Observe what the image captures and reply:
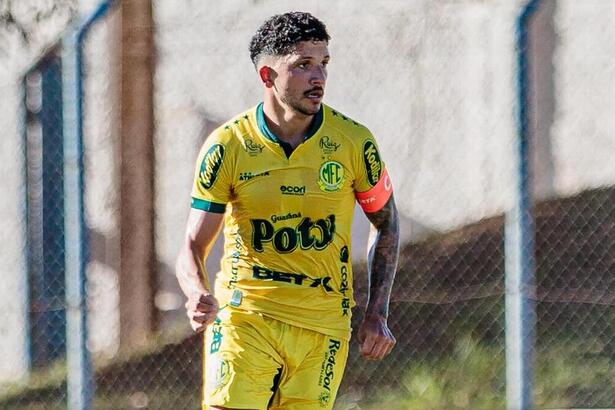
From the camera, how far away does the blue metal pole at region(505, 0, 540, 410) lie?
24.8 ft

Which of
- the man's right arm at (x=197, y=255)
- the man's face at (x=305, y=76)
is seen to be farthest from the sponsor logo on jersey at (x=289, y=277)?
the man's face at (x=305, y=76)

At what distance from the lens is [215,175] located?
205 inches

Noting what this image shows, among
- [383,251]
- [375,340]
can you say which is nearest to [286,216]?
[383,251]

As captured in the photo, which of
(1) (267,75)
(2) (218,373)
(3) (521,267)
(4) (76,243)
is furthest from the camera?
(4) (76,243)

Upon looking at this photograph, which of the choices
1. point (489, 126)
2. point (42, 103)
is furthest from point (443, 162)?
point (42, 103)

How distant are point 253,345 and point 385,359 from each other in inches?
133

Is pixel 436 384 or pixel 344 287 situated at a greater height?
pixel 344 287

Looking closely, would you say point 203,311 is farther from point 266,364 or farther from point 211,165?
point 211,165

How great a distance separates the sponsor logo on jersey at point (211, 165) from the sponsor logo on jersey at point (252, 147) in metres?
0.10

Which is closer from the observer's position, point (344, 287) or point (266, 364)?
point (266, 364)

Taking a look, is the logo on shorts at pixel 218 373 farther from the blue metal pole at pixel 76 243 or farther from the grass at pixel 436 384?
the grass at pixel 436 384

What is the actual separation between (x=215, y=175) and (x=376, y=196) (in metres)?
0.64

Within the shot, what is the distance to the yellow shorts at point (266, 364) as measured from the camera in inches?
201

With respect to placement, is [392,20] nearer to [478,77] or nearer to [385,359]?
[478,77]
